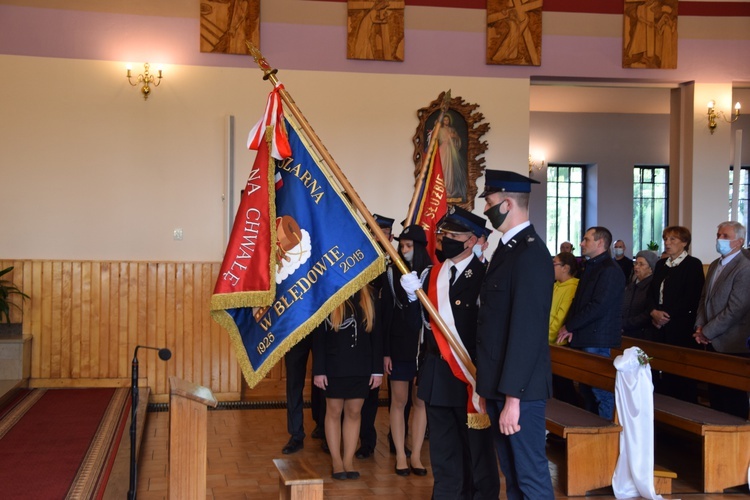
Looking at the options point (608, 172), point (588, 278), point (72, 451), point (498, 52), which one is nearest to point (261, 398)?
point (72, 451)

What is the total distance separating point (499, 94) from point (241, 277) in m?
5.39

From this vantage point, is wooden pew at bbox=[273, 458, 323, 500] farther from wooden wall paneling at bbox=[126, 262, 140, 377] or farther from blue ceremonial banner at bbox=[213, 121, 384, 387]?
wooden wall paneling at bbox=[126, 262, 140, 377]

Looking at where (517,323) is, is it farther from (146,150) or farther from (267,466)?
(146,150)

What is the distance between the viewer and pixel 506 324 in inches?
146

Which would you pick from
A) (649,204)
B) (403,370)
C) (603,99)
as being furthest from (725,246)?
(649,204)

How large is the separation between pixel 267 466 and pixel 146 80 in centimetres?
416

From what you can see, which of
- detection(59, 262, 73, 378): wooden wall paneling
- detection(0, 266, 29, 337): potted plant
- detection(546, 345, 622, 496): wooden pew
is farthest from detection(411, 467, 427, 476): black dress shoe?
detection(0, 266, 29, 337): potted plant

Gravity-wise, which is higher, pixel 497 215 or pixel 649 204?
pixel 649 204

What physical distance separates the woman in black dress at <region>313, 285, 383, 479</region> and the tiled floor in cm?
48

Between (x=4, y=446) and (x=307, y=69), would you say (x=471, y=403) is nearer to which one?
(x=4, y=446)

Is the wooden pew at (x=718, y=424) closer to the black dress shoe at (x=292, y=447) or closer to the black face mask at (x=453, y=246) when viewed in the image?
the black face mask at (x=453, y=246)

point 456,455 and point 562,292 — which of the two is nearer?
point 456,455

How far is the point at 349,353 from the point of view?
5.29 metres

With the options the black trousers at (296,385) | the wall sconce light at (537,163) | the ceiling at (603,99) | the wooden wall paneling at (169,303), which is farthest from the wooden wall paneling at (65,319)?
the wall sconce light at (537,163)
